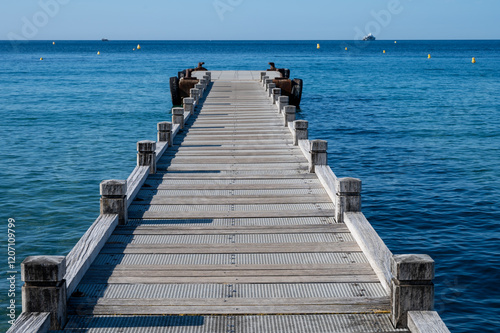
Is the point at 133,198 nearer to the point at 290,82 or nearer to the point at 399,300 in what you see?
the point at 399,300

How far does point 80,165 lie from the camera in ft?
75.0

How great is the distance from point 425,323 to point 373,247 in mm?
1985

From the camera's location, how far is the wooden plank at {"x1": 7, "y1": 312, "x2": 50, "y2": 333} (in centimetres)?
597

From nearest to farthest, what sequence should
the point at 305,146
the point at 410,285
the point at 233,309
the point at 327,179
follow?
the point at 410,285
the point at 233,309
the point at 327,179
the point at 305,146

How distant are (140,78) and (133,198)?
6111 cm

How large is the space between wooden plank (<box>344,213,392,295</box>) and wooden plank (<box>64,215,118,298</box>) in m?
3.53

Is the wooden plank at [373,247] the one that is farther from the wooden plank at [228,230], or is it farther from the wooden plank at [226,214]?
the wooden plank at [226,214]

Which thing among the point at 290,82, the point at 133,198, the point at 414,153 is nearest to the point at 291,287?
the point at 133,198

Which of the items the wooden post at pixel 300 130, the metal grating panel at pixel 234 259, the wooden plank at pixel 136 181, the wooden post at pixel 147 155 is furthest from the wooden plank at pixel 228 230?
the wooden post at pixel 300 130

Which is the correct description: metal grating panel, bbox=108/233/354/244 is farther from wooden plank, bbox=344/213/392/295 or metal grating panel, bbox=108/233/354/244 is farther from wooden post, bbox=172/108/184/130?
wooden post, bbox=172/108/184/130

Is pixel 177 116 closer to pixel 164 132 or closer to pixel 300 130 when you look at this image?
pixel 164 132

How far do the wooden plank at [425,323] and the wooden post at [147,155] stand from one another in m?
7.37

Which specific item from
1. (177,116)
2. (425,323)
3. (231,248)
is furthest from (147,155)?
(425,323)

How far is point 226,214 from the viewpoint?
10039 millimetres
